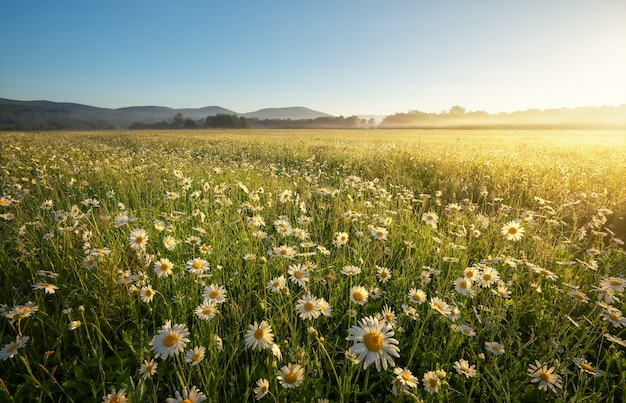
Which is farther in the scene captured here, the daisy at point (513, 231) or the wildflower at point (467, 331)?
the daisy at point (513, 231)

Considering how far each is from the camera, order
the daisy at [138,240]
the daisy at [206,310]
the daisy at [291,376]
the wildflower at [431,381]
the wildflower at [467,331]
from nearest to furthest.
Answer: the daisy at [291,376] < the wildflower at [431,381] < the daisy at [206,310] < the wildflower at [467,331] < the daisy at [138,240]

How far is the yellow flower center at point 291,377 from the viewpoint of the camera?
1524 mm

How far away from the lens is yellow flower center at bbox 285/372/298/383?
152cm

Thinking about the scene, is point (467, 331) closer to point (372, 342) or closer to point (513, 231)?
point (372, 342)

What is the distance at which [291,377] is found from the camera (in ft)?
5.02

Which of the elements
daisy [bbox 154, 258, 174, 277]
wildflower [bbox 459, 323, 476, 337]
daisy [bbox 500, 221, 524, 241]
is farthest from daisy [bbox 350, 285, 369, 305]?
daisy [bbox 500, 221, 524, 241]

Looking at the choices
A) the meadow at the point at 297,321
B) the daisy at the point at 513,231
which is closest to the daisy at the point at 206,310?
the meadow at the point at 297,321

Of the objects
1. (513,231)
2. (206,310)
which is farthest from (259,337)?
(513,231)

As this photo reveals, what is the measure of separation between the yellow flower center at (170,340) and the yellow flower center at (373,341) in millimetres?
957

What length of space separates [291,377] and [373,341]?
466 millimetres

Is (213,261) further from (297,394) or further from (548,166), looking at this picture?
(548,166)

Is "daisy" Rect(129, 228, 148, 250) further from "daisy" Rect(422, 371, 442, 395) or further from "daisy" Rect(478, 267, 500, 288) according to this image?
"daisy" Rect(478, 267, 500, 288)

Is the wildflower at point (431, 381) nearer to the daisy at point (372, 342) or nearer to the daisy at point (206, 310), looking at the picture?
the daisy at point (372, 342)

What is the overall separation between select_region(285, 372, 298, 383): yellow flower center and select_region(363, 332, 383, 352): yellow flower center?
0.40 meters
